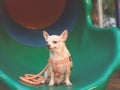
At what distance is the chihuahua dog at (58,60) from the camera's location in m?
2.75

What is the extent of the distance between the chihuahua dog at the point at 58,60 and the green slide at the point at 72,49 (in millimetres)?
86

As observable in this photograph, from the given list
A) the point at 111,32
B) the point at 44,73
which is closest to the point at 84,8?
the point at 111,32

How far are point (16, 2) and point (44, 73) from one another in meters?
1.16

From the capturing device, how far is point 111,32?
10.1 feet

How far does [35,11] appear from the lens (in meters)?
4.02

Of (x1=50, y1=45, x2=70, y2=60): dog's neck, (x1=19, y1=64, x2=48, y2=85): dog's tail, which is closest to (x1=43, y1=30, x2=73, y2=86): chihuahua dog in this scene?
(x1=50, y1=45, x2=70, y2=60): dog's neck

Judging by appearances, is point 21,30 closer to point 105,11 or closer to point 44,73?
point 44,73

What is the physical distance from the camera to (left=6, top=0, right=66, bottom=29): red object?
3.94 meters

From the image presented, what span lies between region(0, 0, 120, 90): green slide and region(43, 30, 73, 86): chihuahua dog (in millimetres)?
86

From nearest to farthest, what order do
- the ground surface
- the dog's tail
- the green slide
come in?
the green slide → the dog's tail → the ground surface

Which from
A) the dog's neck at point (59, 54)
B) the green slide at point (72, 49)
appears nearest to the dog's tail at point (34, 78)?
the green slide at point (72, 49)

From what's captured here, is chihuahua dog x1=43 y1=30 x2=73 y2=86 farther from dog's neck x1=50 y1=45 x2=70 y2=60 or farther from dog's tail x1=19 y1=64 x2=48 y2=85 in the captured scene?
dog's tail x1=19 y1=64 x2=48 y2=85

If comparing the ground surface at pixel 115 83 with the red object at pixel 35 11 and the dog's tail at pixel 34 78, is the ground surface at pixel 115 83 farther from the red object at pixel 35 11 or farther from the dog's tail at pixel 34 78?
the dog's tail at pixel 34 78

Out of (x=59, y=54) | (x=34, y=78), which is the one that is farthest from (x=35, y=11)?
(x=59, y=54)
